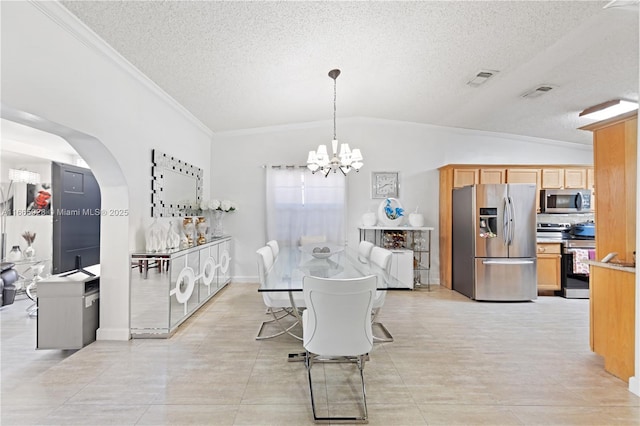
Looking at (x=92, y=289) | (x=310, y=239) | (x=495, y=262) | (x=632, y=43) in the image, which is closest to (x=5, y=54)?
(x=92, y=289)

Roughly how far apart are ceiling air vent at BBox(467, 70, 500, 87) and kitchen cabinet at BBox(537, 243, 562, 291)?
8.98ft

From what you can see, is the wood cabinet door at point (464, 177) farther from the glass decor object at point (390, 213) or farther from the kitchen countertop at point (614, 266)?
the kitchen countertop at point (614, 266)

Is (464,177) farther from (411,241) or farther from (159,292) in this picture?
(159,292)

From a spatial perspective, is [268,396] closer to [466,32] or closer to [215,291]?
[215,291]

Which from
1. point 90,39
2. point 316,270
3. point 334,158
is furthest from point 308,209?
point 90,39

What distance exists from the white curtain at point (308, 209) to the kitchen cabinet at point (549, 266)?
3.07 metres

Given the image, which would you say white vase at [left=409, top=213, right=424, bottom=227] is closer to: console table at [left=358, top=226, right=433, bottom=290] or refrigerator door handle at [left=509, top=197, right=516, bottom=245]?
console table at [left=358, top=226, right=433, bottom=290]

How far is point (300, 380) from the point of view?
2373 millimetres

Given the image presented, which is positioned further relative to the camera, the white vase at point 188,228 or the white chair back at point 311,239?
the white chair back at point 311,239

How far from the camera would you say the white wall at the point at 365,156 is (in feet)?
18.5

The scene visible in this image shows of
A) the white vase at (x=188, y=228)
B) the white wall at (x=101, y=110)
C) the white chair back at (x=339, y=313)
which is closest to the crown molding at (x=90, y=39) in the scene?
the white wall at (x=101, y=110)

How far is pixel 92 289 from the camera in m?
3.09

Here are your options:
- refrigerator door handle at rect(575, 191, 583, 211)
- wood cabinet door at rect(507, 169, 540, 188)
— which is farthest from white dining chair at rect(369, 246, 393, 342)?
refrigerator door handle at rect(575, 191, 583, 211)

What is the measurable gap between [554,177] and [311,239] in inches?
158
